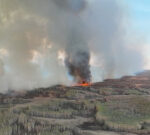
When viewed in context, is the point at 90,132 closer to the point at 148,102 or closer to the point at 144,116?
the point at 144,116

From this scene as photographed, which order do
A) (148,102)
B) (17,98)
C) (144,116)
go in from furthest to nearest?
(17,98) → (148,102) → (144,116)

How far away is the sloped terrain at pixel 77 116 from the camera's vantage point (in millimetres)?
116081

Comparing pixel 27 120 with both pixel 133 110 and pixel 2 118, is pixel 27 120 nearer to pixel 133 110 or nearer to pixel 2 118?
pixel 2 118

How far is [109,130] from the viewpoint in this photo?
121m

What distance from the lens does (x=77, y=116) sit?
145m

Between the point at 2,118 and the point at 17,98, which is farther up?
the point at 17,98

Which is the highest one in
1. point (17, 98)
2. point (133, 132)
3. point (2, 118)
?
point (17, 98)

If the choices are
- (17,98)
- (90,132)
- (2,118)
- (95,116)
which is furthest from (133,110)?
(17,98)

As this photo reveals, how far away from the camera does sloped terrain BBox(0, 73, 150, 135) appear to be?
116081mm

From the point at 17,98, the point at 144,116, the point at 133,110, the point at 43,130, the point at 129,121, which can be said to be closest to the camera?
the point at 43,130

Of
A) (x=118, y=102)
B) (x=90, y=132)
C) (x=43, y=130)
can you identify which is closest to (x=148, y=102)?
(x=118, y=102)

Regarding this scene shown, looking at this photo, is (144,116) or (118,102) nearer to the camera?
(144,116)

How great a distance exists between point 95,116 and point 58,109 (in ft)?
75.3

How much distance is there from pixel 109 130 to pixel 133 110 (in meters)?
31.0
